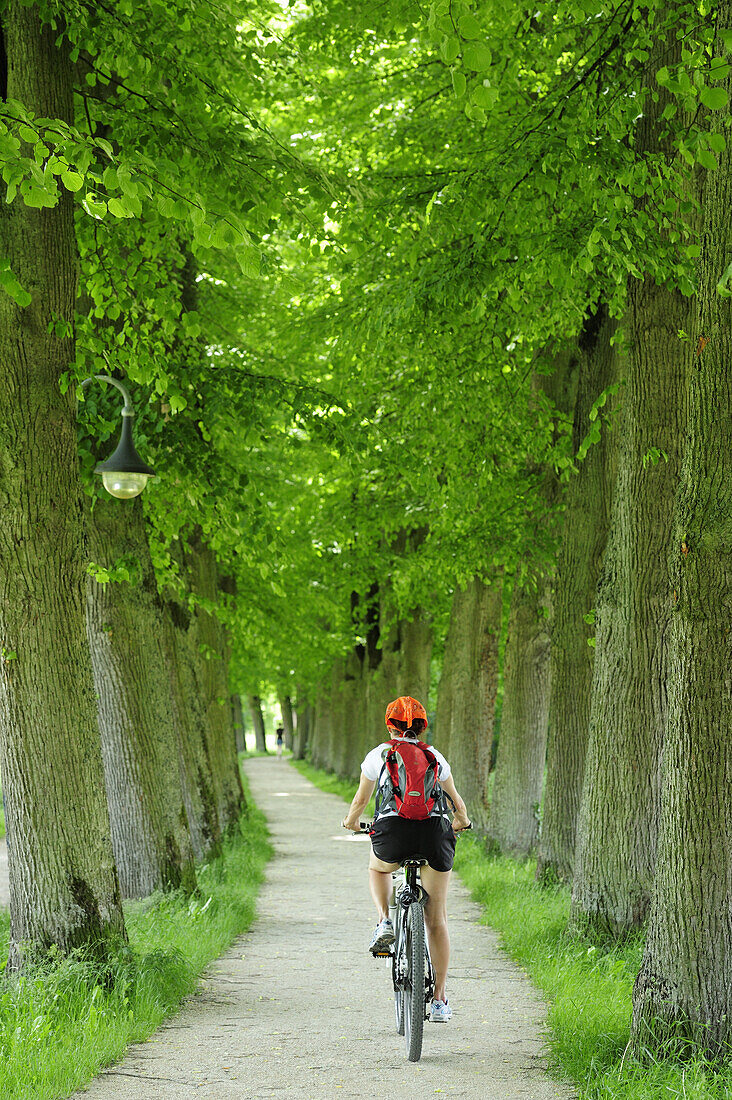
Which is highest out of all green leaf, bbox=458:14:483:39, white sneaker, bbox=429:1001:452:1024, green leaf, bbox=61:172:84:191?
green leaf, bbox=458:14:483:39

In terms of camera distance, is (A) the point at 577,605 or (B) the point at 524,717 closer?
(A) the point at 577,605

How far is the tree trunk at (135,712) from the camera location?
34.7ft

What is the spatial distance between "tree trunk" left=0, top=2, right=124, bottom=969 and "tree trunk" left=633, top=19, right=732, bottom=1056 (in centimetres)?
356

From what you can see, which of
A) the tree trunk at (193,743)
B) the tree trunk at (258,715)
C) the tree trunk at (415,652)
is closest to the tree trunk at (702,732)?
the tree trunk at (193,743)

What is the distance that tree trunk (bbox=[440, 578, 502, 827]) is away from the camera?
18359 mm

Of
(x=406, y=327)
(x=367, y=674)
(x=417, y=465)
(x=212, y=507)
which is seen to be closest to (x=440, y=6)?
(x=406, y=327)

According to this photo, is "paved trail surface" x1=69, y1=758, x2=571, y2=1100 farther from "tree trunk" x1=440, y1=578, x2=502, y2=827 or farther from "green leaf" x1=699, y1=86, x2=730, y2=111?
"tree trunk" x1=440, y1=578, x2=502, y2=827

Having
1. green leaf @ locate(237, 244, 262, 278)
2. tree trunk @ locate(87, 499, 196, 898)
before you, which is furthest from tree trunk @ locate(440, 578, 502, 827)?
green leaf @ locate(237, 244, 262, 278)

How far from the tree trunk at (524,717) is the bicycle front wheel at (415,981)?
8153 mm

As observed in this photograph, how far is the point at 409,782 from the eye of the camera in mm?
6703

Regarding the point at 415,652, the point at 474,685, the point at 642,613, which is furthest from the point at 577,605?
the point at 415,652

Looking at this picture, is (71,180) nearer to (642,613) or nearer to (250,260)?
(250,260)

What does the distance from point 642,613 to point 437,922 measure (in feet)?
10.1

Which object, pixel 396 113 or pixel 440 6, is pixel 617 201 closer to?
pixel 440 6
